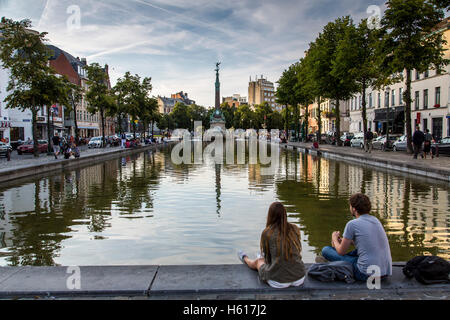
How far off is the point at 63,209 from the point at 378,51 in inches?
1055

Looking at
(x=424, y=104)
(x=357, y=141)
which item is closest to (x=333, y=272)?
(x=357, y=141)

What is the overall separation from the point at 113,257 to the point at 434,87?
45530mm

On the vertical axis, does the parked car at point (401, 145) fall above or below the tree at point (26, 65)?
below

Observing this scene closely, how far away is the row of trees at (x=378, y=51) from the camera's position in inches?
1160

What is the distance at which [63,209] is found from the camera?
11.7 meters

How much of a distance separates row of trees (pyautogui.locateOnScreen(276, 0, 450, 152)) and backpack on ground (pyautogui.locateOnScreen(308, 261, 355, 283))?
23679 mm

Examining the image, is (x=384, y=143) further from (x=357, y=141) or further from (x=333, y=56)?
(x=333, y=56)

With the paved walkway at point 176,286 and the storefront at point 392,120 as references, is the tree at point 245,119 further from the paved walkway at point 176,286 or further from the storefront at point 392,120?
the paved walkway at point 176,286

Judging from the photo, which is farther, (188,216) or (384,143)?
(384,143)

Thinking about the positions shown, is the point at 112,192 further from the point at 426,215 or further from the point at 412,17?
the point at 412,17

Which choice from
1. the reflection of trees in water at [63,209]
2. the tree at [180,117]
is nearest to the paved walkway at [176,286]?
the reflection of trees in water at [63,209]

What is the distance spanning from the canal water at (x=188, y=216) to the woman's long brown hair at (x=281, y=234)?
2.15 m

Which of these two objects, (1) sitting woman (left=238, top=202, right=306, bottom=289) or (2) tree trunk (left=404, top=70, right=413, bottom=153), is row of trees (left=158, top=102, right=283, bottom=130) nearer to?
(2) tree trunk (left=404, top=70, right=413, bottom=153)
